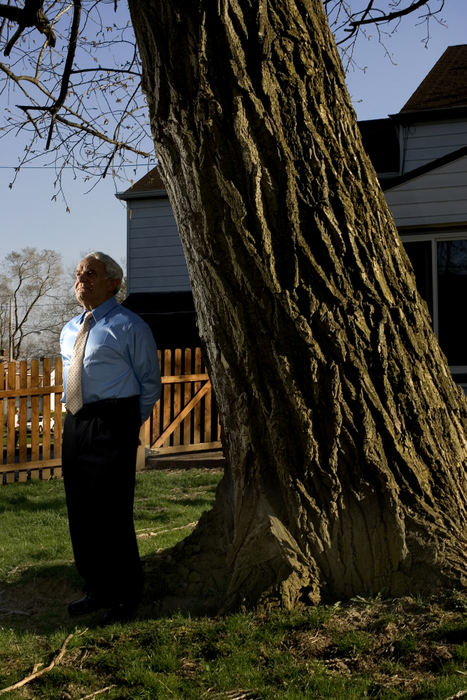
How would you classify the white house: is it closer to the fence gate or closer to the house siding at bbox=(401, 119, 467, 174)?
the house siding at bbox=(401, 119, 467, 174)

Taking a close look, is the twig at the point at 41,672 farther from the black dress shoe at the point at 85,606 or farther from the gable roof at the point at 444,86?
the gable roof at the point at 444,86

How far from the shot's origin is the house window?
38.3 ft

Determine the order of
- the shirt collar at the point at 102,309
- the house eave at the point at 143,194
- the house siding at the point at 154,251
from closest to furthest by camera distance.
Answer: the shirt collar at the point at 102,309, the house siding at the point at 154,251, the house eave at the point at 143,194

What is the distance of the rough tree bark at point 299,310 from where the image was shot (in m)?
3.92

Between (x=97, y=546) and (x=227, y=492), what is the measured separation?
83cm

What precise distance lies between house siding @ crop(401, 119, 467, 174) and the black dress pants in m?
12.3

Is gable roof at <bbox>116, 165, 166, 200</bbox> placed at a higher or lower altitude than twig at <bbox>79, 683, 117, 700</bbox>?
higher

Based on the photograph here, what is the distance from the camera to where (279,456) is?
405 centimetres

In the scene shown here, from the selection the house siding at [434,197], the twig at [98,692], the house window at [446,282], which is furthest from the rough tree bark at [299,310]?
the house window at [446,282]

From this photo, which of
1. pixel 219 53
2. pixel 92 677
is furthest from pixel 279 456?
pixel 219 53

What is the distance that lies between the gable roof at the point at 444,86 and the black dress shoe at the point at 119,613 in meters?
12.9

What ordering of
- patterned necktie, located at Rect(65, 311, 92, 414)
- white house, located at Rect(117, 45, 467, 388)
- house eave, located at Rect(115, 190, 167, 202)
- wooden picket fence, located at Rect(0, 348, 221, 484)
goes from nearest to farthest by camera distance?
patterned necktie, located at Rect(65, 311, 92, 414), wooden picket fence, located at Rect(0, 348, 221, 484), white house, located at Rect(117, 45, 467, 388), house eave, located at Rect(115, 190, 167, 202)

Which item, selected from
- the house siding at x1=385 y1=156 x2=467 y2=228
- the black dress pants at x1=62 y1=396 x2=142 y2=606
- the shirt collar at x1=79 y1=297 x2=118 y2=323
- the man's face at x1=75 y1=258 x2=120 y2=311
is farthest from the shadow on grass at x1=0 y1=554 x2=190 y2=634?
the house siding at x1=385 y1=156 x2=467 y2=228

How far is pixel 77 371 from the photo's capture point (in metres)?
4.55
